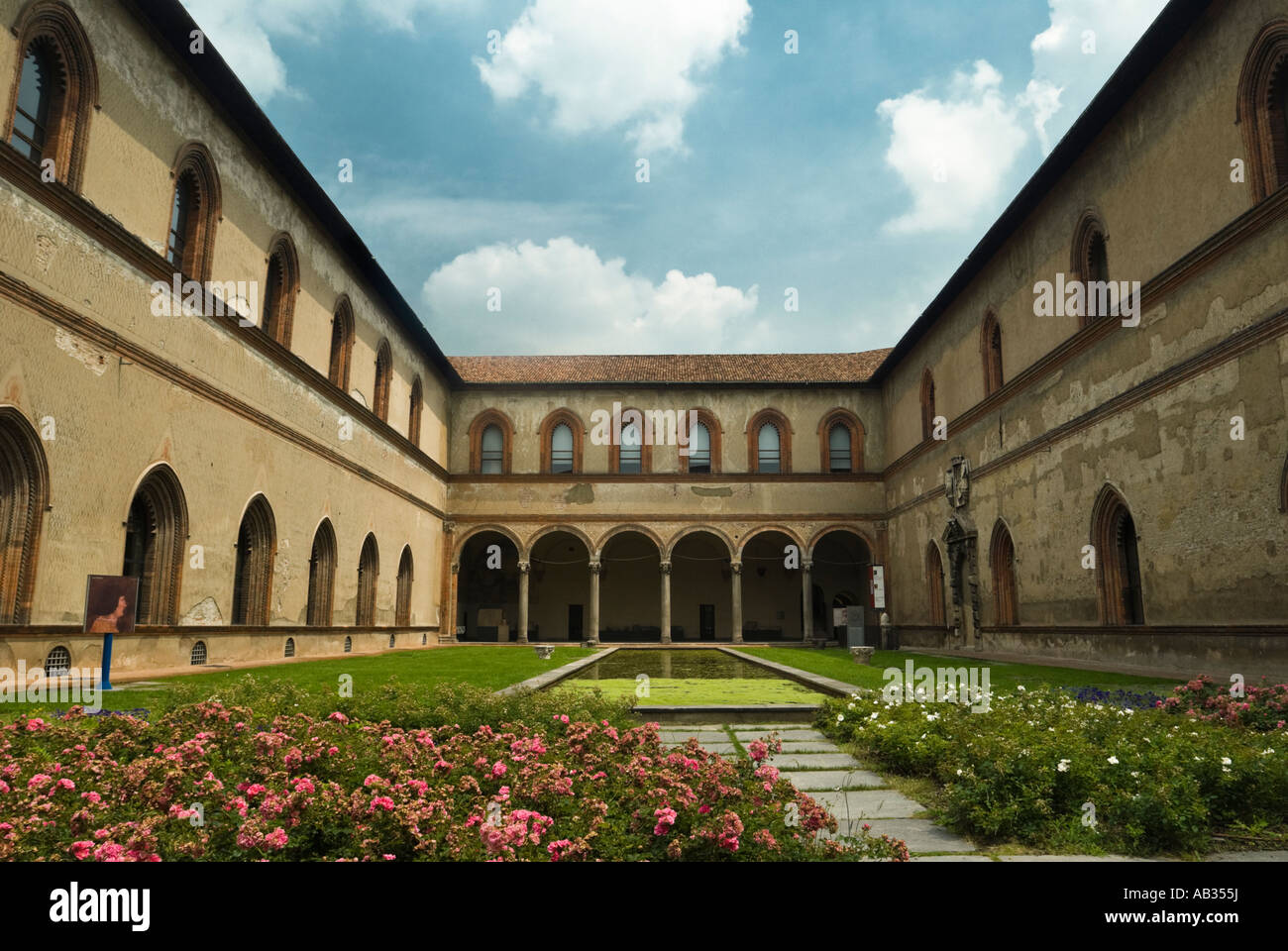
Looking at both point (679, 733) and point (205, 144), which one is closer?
point (679, 733)

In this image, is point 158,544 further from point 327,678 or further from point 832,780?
point 832,780

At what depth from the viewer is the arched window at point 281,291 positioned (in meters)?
17.9

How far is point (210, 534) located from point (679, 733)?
1108 cm

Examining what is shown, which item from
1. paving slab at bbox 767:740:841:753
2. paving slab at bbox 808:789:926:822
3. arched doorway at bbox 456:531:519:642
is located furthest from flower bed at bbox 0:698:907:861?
arched doorway at bbox 456:531:519:642

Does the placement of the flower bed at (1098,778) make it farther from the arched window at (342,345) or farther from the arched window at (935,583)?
the arched window at (935,583)

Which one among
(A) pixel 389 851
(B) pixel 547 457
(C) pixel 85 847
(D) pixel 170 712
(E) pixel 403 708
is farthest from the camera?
(B) pixel 547 457

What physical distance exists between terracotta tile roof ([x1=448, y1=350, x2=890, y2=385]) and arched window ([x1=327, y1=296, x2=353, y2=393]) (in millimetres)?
9937

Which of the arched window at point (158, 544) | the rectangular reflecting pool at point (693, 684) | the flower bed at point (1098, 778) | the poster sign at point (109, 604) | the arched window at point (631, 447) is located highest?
the arched window at point (631, 447)

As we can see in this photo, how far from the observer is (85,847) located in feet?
10.00

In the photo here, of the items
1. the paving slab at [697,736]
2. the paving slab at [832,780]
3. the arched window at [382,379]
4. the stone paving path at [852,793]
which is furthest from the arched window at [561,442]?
the paving slab at [832,780]

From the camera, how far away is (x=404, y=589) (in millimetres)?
26219
